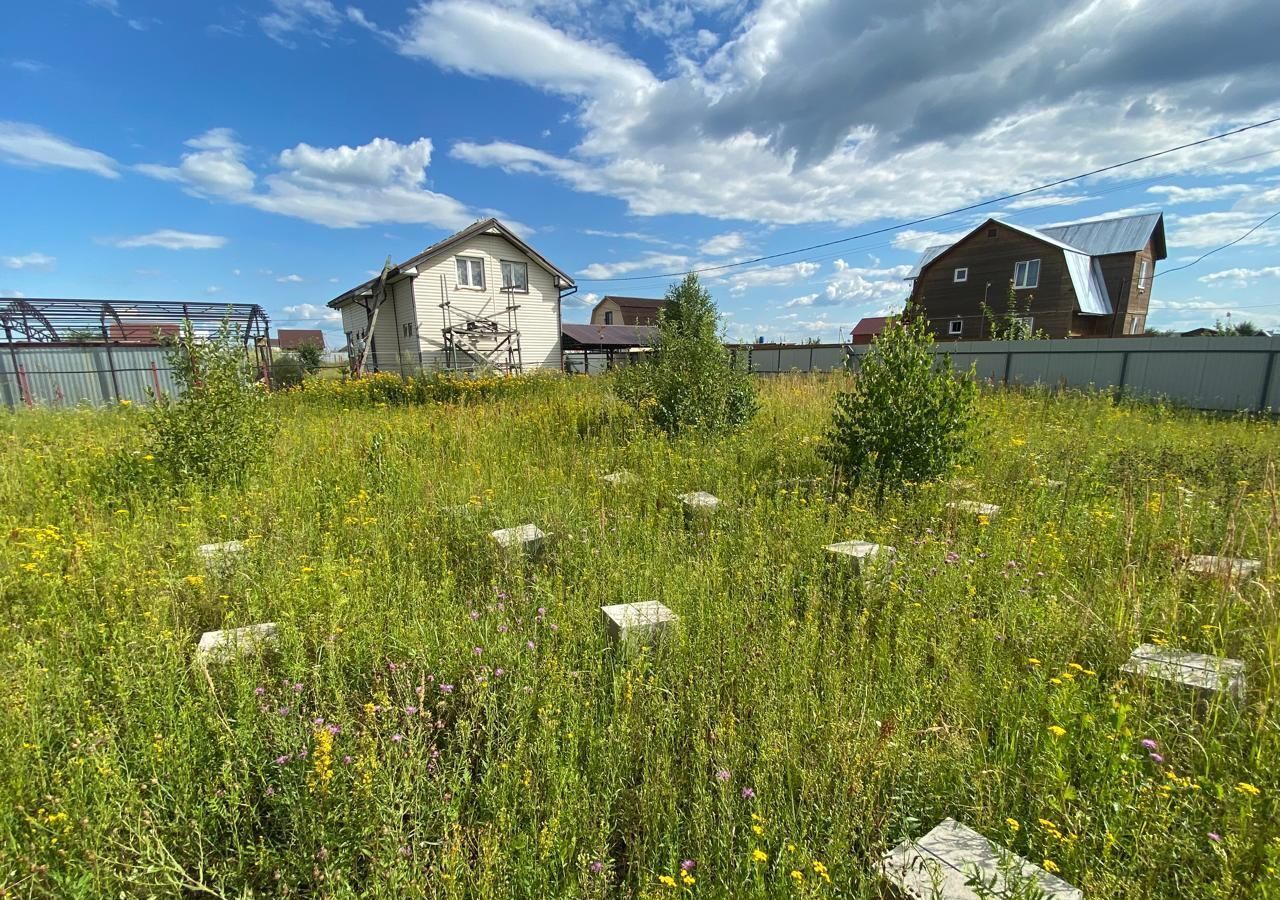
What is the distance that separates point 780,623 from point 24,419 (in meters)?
11.8

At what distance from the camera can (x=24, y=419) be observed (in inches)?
324

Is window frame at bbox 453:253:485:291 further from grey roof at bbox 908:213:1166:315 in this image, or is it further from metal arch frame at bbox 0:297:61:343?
grey roof at bbox 908:213:1166:315

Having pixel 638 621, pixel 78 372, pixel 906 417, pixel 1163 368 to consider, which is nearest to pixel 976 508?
pixel 906 417

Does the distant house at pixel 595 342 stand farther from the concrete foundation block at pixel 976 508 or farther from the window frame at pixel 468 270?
the concrete foundation block at pixel 976 508

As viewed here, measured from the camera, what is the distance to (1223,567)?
9.62 feet

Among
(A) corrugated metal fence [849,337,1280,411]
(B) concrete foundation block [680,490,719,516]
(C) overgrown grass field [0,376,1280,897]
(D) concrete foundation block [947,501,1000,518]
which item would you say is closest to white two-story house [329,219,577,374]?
Result: (A) corrugated metal fence [849,337,1280,411]

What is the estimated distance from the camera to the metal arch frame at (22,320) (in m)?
13.7

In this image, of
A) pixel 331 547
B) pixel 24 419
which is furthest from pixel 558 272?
pixel 331 547

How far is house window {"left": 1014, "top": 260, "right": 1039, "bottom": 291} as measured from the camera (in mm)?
26141

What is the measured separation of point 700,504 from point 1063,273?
1189 inches

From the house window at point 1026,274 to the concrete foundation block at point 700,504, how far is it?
30092 mm

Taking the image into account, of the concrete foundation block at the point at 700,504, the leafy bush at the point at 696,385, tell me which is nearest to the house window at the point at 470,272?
the leafy bush at the point at 696,385

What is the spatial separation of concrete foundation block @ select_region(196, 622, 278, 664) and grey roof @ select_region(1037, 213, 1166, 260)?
36080 millimetres

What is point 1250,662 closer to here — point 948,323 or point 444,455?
point 444,455
